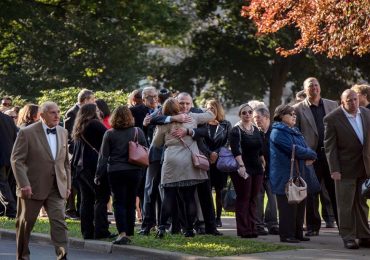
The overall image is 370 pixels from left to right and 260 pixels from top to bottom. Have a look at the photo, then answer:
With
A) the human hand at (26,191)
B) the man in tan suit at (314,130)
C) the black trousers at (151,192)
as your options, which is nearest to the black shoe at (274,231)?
the man in tan suit at (314,130)

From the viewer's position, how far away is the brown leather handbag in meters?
13.7

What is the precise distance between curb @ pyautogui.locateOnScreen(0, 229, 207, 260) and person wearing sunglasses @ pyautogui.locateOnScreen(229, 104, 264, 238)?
1824 millimetres

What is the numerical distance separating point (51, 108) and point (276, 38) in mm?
24624

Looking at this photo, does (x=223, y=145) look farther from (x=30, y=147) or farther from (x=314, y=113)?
(x=30, y=147)

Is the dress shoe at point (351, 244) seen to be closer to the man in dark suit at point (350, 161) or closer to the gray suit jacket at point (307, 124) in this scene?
the man in dark suit at point (350, 161)

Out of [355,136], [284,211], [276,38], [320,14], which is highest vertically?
[276,38]

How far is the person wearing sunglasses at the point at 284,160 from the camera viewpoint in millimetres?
13945

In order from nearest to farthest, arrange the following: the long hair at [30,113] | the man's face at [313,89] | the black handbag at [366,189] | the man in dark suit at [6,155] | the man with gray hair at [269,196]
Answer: the black handbag at [366,189] → the man's face at [313,89] → the man with gray hair at [269,196] → the long hair at [30,113] → the man in dark suit at [6,155]

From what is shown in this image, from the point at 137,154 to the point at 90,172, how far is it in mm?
985

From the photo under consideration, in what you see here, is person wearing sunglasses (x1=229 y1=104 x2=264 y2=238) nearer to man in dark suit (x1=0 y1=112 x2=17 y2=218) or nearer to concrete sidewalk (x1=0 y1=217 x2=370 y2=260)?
concrete sidewalk (x1=0 y1=217 x2=370 y2=260)

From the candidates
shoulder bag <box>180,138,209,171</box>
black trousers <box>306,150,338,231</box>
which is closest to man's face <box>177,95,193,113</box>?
shoulder bag <box>180,138,209,171</box>

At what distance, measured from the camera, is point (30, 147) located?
12203 millimetres

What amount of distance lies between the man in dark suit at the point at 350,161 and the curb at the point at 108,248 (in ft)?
7.08

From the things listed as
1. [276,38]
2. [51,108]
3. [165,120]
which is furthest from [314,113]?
[276,38]
